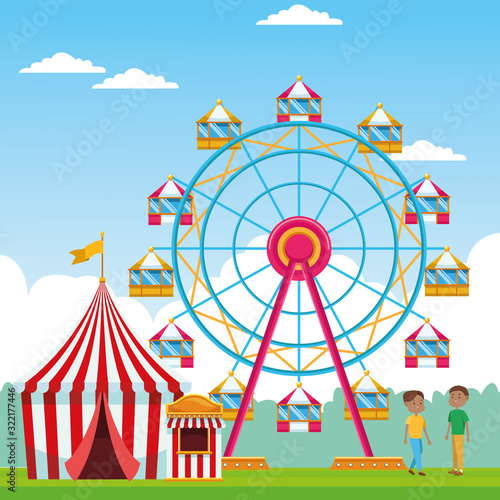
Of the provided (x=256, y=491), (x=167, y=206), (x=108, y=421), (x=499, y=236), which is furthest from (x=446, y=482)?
(x=499, y=236)

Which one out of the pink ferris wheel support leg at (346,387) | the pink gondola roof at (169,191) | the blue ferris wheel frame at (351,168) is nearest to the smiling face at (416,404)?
the pink ferris wheel support leg at (346,387)

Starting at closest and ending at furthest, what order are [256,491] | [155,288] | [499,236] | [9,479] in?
[256,491]
[9,479]
[155,288]
[499,236]

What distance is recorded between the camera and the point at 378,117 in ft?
64.8

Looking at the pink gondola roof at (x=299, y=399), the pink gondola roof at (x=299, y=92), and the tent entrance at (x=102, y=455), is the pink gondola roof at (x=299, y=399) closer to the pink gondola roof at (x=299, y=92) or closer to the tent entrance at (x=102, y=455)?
the tent entrance at (x=102, y=455)

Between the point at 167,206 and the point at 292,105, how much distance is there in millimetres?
3194

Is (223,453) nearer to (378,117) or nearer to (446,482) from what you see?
(446,482)

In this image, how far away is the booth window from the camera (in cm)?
1761

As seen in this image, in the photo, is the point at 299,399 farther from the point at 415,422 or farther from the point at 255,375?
the point at 415,422

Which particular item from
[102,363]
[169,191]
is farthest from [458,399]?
[169,191]

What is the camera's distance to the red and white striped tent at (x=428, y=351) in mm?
19469

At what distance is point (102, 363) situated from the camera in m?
18.2

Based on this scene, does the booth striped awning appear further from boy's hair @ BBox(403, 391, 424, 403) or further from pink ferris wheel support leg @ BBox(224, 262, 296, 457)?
boy's hair @ BBox(403, 391, 424, 403)

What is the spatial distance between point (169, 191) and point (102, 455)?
5.30 metres

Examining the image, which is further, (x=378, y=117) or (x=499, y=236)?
(x=499, y=236)
